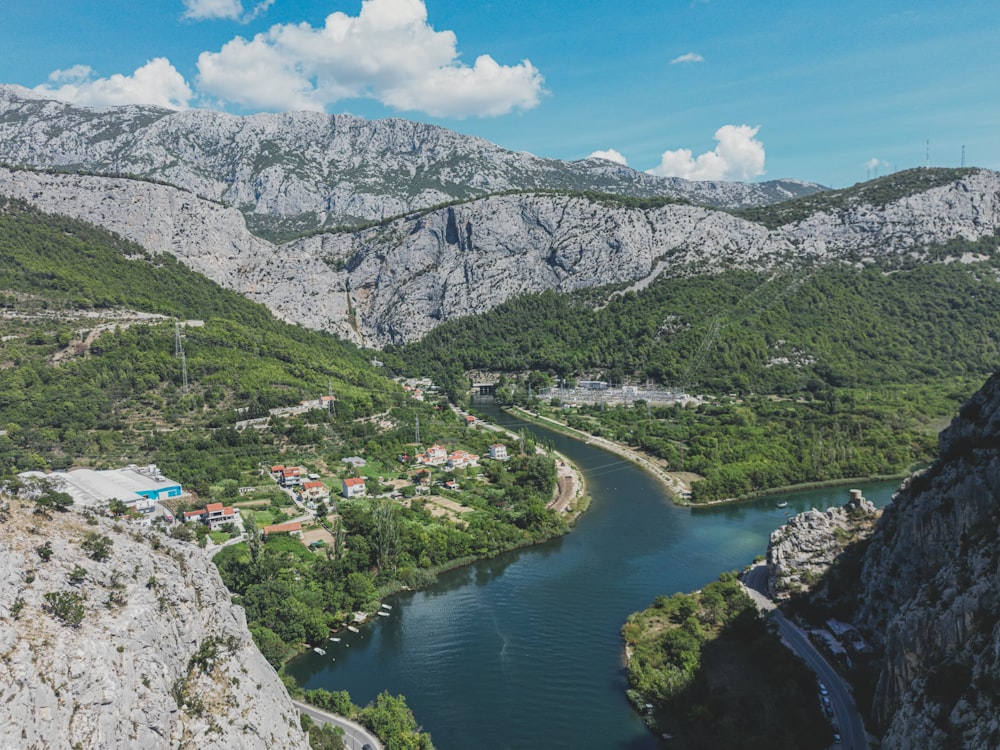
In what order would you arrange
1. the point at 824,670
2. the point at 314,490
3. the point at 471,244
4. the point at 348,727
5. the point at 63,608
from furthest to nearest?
the point at 471,244 < the point at 314,490 < the point at 824,670 < the point at 348,727 < the point at 63,608

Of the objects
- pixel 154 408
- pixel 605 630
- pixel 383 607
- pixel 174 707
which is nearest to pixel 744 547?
pixel 605 630

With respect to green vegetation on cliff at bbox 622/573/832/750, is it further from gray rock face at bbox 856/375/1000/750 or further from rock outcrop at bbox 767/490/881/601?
gray rock face at bbox 856/375/1000/750

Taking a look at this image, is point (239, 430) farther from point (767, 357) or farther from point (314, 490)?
point (767, 357)

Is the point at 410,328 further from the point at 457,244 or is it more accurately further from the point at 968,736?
the point at 968,736

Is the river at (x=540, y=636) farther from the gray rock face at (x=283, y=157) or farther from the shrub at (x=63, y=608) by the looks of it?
the gray rock face at (x=283, y=157)

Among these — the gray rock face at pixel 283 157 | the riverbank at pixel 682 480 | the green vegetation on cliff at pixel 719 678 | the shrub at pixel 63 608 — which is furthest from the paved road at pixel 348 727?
the gray rock face at pixel 283 157

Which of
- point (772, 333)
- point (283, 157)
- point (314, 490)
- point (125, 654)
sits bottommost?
point (314, 490)

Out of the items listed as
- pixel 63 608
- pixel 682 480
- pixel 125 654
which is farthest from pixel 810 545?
pixel 63 608
